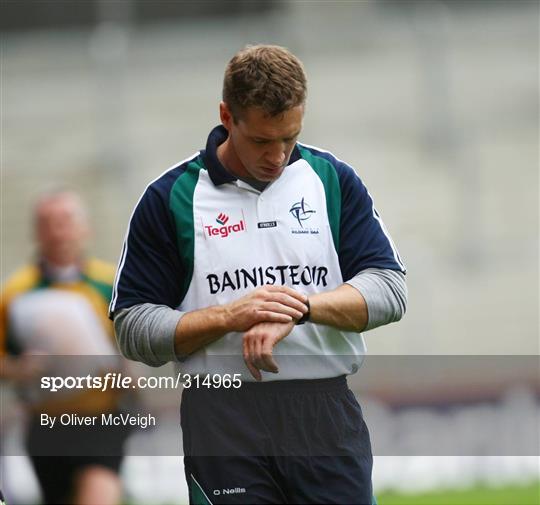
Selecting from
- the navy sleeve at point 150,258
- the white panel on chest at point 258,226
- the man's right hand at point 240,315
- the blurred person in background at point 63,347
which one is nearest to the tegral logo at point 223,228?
the white panel on chest at point 258,226

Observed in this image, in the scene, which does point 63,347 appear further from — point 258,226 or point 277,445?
point 277,445

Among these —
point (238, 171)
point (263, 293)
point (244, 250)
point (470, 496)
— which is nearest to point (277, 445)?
point (263, 293)

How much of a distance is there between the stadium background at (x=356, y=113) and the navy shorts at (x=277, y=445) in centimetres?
762

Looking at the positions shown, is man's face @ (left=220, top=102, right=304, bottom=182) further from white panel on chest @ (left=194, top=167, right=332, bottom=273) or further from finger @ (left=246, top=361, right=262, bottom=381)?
finger @ (left=246, top=361, right=262, bottom=381)

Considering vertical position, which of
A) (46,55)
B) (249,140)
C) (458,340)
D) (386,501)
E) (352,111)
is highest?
(46,55)

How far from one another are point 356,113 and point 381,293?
44.2 ft

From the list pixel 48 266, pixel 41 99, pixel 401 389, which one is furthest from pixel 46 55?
pixel 48 266

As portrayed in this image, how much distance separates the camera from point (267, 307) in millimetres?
3611

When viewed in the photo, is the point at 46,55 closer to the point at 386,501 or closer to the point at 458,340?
the point at 458,340

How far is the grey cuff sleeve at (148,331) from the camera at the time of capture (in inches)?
146

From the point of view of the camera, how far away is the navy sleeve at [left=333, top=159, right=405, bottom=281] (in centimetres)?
388

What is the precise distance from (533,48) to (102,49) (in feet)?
20.9

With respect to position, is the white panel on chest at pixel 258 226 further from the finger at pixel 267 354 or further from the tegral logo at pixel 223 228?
the finger at pixel 267 354

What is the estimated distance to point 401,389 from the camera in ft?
31.8
